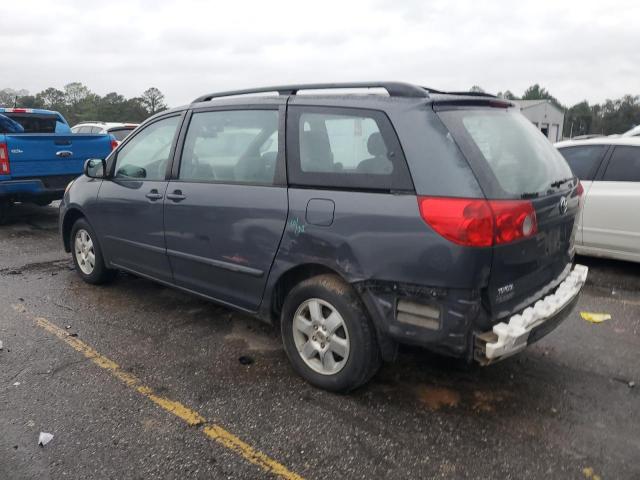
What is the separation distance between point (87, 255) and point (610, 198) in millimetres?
5228

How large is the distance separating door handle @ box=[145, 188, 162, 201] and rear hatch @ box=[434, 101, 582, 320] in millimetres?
2233

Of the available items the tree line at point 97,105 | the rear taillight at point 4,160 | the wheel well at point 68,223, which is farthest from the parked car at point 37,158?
the tree line at point 97,105

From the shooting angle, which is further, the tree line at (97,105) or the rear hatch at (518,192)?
the tree line at (97,105)

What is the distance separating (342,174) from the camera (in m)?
2.93

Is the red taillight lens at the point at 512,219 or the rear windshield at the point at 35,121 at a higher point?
the rear windshield at the point at 35,121

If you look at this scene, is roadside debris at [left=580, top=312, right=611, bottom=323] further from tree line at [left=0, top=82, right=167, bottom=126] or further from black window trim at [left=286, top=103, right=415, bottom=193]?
tree line at [left=0, top=82, right=167, bottom=126]

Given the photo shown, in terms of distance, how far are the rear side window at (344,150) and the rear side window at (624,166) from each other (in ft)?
12.0

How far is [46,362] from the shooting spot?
354 cm

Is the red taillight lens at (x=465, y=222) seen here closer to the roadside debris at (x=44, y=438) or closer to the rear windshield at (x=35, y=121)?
the roadside debris at (x=44, y=438)

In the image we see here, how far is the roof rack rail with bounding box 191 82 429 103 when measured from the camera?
2844 mm

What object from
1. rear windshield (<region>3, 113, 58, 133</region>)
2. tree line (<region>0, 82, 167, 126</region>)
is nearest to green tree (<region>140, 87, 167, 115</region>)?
tree line (<region>0, 82, 167, 126</region>)

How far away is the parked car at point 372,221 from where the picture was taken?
2.58m

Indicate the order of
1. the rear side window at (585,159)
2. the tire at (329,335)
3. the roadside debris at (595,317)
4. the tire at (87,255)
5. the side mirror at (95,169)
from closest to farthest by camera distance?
1. the tire at (329,335)
2. the roadside debris at (595,317)
3. the side mirror at (95,169)
4. the tire at (87,255)
5. the rear side window at (585,159)

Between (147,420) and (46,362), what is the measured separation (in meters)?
1.15
